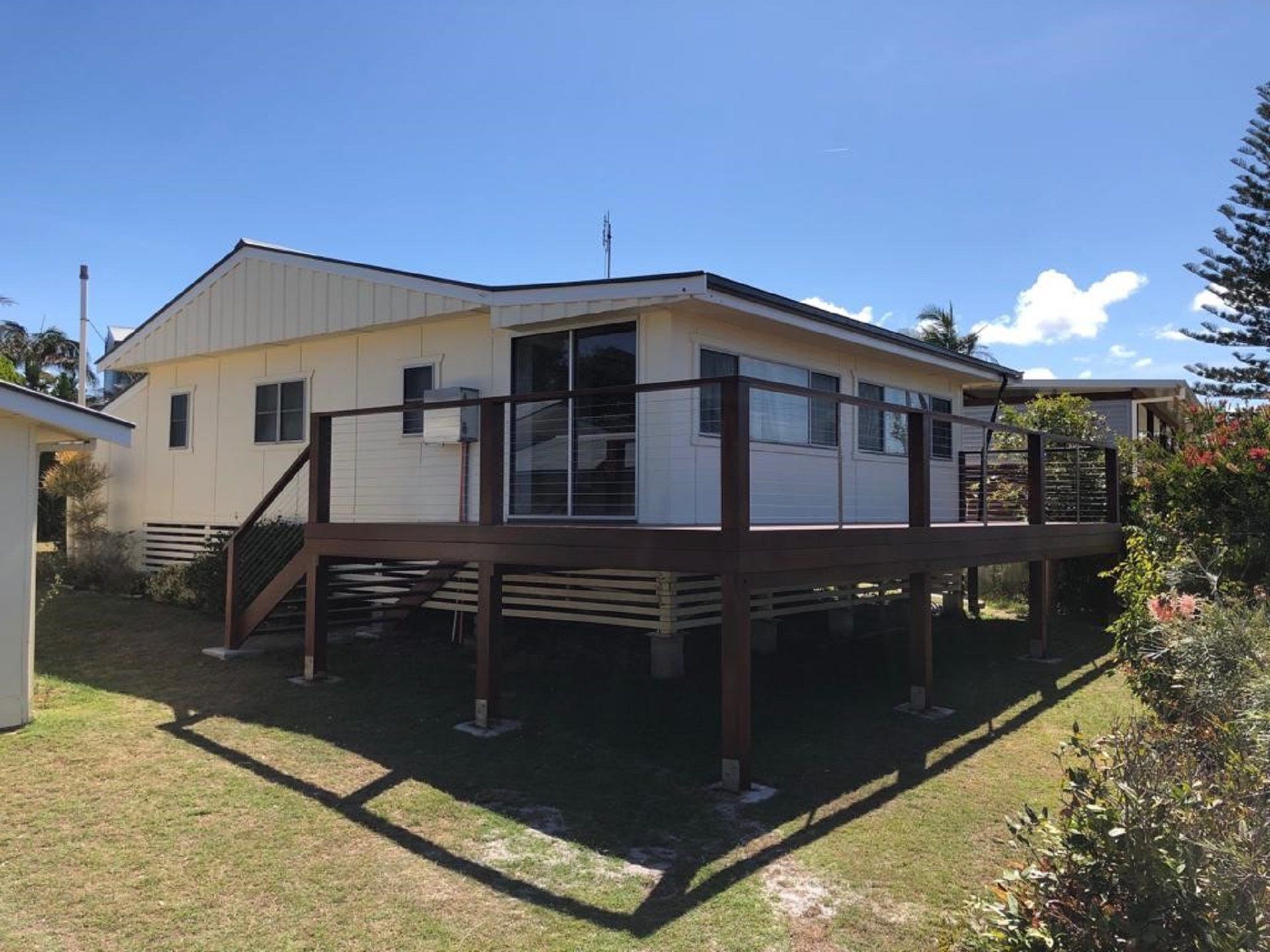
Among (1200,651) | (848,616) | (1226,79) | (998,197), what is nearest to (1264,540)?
(848,616)

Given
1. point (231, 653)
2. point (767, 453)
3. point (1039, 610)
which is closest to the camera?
point (231, 653)

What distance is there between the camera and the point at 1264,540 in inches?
392

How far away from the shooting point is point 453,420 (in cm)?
1005

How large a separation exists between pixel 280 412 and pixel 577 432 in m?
5.49

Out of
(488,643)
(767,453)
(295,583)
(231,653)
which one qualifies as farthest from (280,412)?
(767,453)

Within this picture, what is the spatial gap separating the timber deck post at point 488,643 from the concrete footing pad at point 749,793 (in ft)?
6.97

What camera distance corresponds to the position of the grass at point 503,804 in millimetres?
4145

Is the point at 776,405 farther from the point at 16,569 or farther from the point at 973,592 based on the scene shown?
the point at 16,569

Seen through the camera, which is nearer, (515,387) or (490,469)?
(490,469)

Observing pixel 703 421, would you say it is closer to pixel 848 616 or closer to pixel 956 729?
pixel 956 729

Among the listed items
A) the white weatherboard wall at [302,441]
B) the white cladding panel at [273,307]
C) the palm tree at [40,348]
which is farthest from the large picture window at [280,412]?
the palm tree at [40,348]

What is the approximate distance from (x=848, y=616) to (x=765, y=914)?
8.17 m

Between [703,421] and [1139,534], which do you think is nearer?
[703,421]

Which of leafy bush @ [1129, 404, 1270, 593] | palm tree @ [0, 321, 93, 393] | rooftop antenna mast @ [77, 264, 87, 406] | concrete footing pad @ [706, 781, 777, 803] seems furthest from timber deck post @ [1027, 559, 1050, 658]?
palm tree @ [0, 321, 93, 393]
